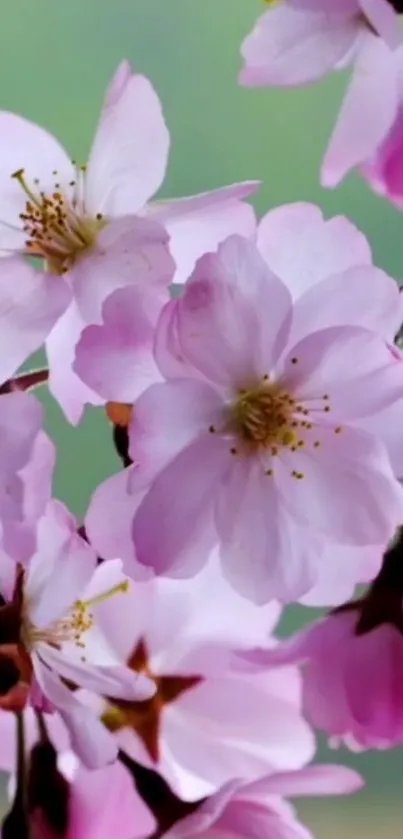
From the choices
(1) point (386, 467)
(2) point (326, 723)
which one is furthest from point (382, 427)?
(2) point (326, 723)

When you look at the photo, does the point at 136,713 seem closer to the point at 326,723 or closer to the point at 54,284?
the point at 326,723

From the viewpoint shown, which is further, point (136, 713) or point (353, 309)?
point (136, 713)

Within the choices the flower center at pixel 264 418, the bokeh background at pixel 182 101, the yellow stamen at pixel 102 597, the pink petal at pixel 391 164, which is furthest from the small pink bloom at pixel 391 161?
the bokeh background at pixel 182 101

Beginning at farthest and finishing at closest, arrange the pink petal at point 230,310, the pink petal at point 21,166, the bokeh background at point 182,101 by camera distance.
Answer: the bokeh background at point 182,101
the pink petal at point 21,166
the pink petal at point 230,310

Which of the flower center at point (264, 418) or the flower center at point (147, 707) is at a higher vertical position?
the flower center at point (264, 418)

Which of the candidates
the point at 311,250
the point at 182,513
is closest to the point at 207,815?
the point at 182,513

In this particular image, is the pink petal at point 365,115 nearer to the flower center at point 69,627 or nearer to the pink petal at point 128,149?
the pink petal at point 128,149

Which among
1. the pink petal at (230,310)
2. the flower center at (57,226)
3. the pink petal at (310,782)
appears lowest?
the pink petal at (310,782)

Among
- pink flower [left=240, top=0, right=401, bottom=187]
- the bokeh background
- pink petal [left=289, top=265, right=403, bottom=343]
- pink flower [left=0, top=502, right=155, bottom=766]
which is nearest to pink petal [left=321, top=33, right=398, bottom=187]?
pink flower [left=240, top=0, right=401, bottom=187]
